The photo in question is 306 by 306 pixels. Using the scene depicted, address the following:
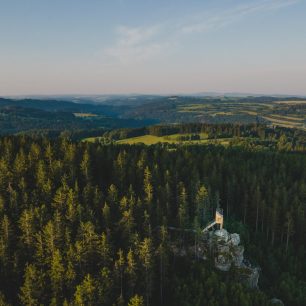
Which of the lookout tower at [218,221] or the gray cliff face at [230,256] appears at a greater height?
the lookout tower at [218,221]

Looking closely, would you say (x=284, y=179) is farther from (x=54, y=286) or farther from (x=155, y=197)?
(x=54, y=286)

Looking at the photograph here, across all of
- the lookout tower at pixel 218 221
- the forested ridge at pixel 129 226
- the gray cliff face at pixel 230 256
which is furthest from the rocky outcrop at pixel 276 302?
the lookout tower at pixel 218 221

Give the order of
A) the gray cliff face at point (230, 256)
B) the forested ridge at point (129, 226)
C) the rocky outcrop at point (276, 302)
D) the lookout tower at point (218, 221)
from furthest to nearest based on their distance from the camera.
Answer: the lookout tower at point (218, 221)
the gray cliff face at point (230, 256)
the rocky outcrop at point (276, 302)
the forested ridge at point (129, 226)

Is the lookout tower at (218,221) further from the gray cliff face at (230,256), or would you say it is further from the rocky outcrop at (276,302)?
the rocky outcrop at (276,302)

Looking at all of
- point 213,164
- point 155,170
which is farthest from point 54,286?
point 213,164

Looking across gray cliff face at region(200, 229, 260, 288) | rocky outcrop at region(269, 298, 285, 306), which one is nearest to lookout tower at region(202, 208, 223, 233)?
gray cliff face at region(200, 229, 260, 288)

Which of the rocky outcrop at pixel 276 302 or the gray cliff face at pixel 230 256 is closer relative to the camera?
the rocky outcrop at pixel 276 302

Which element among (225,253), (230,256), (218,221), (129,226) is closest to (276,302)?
(230,256)

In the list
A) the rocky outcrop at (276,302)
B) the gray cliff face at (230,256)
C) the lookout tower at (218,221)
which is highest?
the lookout tower at (218,221)

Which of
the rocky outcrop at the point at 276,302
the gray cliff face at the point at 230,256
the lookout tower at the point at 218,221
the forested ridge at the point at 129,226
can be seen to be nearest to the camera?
the forested ridge at the point at 129,226
